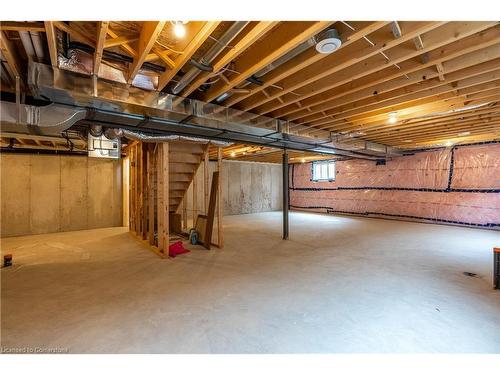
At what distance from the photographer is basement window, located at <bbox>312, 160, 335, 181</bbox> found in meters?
9.50

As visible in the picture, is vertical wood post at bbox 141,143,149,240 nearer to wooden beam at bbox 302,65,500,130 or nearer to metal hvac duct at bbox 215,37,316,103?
metal hvac duct at bbox 215,37,316,103

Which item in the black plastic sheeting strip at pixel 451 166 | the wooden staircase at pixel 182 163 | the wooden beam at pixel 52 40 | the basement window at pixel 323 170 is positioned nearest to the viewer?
the wooden beam at pixel 52 40

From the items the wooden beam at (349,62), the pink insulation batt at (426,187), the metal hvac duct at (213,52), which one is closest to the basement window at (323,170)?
the pink insulation batt at (426,187)

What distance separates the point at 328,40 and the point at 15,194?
23.4 feet

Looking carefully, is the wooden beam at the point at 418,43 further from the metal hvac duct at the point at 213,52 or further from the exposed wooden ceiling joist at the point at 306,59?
the metal hvac duct at the point at 213,52

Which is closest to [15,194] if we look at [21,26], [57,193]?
[57,193]

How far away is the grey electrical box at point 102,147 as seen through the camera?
3.85m

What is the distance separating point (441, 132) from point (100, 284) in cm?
654

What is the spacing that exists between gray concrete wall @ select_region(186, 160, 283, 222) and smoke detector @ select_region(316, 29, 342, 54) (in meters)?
7.08

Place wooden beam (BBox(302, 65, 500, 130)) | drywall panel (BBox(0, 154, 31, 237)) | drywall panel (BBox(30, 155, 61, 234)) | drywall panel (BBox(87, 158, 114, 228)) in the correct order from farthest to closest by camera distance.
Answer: drywall panel (BBox(87, 158, 114, 228)), drywall panel (BBox(30, 155, 61, 234)), drywall panel (BBox(0, 154, 31, 237)), wooden beam (BBox(302, 65, 500, 130))

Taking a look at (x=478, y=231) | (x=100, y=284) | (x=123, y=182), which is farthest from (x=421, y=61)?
(x=123, y=182)

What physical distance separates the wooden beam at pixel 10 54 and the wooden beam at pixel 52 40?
0.25 metres

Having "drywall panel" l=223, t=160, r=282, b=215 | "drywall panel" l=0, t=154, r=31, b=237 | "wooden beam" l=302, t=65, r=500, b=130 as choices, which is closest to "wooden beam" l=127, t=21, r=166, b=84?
"wooden beam" l=302, t=65, r=500, b=130
